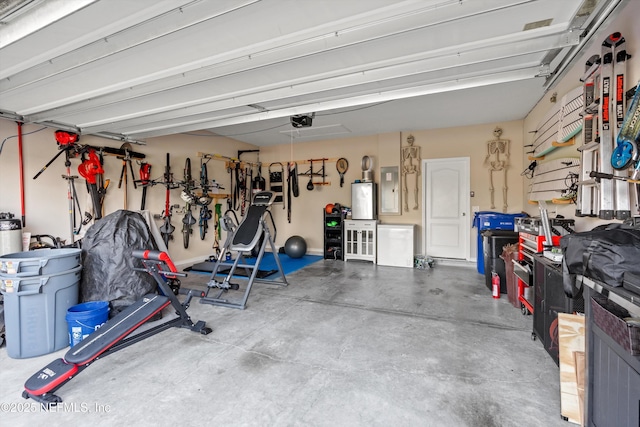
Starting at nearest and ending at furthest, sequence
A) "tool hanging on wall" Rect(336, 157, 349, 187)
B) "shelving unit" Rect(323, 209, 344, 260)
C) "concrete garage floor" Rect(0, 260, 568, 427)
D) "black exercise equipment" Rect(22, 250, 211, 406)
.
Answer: "concrete garage floor" Rect(0, 260, 568, 427)
"black exercise equipment" Rect(22, 250, 211, 406)
"shelving unit" Rect(323, 209, 344, 260)
"tool hanging on wall" Rect(336, 157, 349, 187)

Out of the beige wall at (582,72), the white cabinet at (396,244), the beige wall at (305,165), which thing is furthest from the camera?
the white cabinet at (396,244)

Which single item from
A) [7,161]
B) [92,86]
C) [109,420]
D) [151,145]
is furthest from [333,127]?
[109,420]

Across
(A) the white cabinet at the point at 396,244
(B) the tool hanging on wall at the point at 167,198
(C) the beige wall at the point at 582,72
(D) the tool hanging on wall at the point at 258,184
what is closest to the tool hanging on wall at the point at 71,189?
(B) the tool hanging on wall at the point at 167,198

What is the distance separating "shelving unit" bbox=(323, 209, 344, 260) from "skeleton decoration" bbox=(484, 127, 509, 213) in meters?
3.18

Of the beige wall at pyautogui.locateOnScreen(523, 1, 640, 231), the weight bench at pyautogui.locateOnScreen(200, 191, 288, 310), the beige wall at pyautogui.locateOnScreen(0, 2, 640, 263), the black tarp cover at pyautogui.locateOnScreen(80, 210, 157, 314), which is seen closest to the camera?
the beige wall at pyautogui.locateOnScreen(523, 1, 640, 231)

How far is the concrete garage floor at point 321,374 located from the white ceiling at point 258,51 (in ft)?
7.69

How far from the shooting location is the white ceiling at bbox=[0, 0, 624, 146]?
1670 mm

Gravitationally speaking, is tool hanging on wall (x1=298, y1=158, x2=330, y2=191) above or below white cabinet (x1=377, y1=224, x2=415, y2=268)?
above

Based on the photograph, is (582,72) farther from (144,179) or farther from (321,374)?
(144,179)

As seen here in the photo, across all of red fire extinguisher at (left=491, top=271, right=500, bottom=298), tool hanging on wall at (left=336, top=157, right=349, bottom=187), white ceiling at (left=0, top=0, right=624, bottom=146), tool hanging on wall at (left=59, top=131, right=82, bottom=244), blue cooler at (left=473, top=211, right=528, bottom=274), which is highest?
white ceiling at (left=0, top=0, right=624, bottom=146)

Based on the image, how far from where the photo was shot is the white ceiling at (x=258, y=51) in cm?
167

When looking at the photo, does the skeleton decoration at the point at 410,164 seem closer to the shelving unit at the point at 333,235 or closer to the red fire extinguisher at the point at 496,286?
the shelving unit at the point at 333,235

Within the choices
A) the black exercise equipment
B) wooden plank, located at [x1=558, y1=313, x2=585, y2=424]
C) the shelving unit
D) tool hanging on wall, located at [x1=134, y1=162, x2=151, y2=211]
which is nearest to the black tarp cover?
the black exercise equipment

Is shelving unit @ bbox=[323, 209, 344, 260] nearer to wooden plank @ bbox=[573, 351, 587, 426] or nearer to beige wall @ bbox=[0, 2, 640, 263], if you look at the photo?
beige wall @ bbox=[0, 2, 640, 263]
